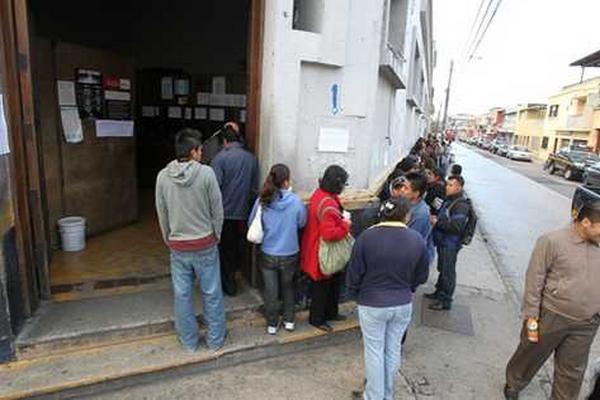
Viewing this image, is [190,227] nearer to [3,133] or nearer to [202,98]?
[3,133]

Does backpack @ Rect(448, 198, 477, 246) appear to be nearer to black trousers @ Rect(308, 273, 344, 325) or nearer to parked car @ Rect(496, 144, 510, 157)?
black trousers @ Rect(308, 273, 344, 325)

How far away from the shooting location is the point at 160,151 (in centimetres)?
918

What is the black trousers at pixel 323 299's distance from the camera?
4359 mm

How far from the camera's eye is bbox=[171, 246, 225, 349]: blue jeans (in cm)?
372

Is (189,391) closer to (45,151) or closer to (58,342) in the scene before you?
(58,342)

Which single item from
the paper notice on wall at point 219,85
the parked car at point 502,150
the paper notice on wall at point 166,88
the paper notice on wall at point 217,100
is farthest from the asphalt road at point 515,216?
Result: the parked car at point 502,150

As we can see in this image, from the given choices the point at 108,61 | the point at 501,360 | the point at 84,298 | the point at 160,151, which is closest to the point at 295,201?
the point at 84,298

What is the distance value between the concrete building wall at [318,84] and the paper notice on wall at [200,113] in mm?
4101

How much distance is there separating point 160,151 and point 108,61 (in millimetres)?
3369

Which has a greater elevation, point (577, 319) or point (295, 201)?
point (295, 201)

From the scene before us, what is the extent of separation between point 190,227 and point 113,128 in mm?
3201

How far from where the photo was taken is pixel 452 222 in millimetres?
5051

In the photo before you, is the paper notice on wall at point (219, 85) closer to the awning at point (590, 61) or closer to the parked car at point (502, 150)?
the awning at point (590, 61)

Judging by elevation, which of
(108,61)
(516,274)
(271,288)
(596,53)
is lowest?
(516,274)
